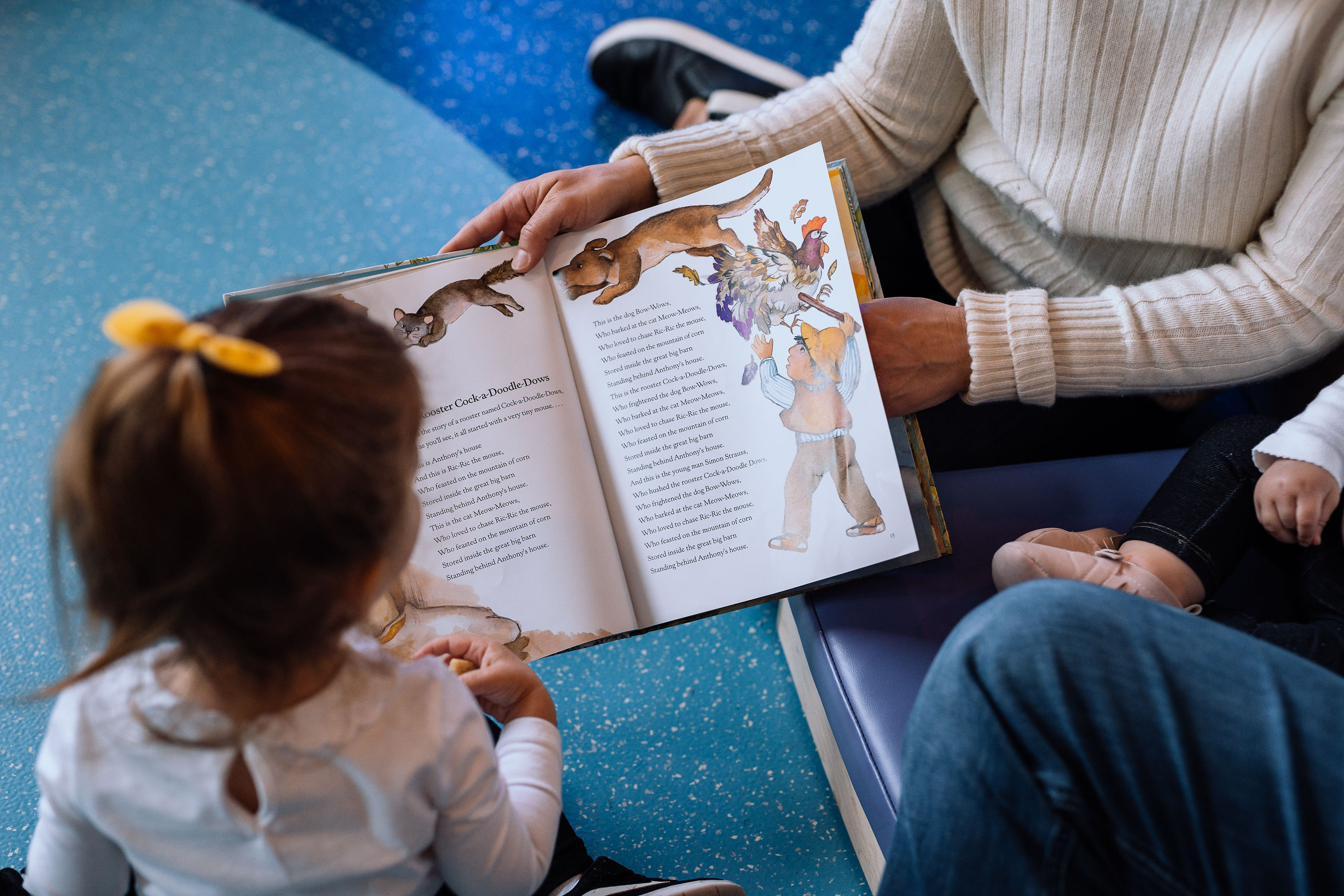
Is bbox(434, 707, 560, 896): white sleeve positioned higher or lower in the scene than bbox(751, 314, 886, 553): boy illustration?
lower

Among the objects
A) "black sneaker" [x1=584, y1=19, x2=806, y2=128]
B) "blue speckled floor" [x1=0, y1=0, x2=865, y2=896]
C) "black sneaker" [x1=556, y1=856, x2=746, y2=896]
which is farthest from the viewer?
"black sneaker" [x1=584, y1=19, x2=806, y2=128]

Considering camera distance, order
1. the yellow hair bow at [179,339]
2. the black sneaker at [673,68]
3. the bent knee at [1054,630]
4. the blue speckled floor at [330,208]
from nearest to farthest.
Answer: the yellow hair bow at [179,339] < the bent knee at [1054,630] < the blue speckled floor at [330,208] < the black sneaker at [673,68]

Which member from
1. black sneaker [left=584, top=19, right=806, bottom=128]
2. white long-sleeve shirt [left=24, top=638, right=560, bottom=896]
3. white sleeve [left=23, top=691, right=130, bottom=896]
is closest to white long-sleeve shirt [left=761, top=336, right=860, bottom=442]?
white long-sleeve shirt [left=24, top=638, right=560, bottom=896]

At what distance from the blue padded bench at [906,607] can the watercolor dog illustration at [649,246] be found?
0.29 meters

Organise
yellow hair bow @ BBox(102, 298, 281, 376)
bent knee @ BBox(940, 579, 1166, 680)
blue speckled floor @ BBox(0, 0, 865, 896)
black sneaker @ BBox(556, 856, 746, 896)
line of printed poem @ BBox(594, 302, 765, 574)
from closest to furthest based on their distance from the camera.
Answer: yellow hair bow @ BBox(102, 298, 281, 376), bent knee @ BBox(940, 579, 1166, 680), black sneaker @ BBox(556, 856, 746, 896), line of printed poem @ BBox(594, 302, 765, 574), blue speckled floor @ BBox(0, 0, 865, 896)

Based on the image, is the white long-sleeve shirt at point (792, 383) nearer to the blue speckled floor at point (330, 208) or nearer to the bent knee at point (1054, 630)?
the bent knee at point (1054, 630)

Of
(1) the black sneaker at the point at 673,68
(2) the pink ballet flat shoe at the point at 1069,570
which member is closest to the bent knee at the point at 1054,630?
(2) the pink ballet flat shoe at the point at 1069,570

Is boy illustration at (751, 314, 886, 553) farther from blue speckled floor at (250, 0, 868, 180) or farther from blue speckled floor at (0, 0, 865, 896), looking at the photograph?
blue speckled floor at (250, 0, 868, 180)

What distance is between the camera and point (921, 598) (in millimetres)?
653

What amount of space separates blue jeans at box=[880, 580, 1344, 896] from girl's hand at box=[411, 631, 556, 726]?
26 centimetres

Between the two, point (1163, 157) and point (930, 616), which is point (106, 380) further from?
point (1163, 157)

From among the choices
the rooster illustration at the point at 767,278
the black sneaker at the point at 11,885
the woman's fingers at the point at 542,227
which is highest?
the woman's fingers at the point at 542,227

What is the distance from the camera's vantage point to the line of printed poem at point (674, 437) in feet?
2.09

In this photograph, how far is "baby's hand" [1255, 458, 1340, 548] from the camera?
2.02 feet
